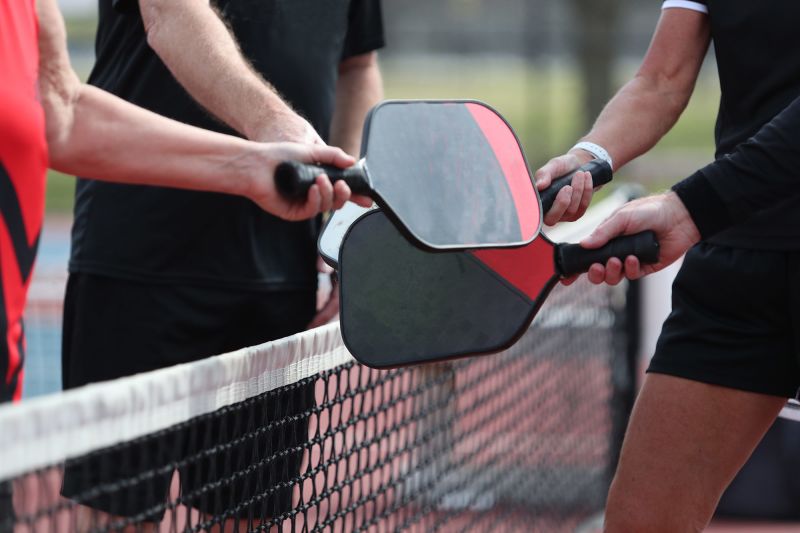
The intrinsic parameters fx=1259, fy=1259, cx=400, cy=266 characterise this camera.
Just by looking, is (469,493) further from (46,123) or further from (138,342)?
(46,123)

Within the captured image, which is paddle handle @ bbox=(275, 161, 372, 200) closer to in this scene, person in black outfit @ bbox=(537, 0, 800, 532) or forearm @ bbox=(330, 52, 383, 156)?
person in black outfit @ bbox=(537, 0, 800, 532)

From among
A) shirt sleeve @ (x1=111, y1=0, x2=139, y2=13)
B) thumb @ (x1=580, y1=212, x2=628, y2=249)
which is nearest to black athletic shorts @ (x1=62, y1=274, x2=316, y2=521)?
shirt sleeve @ (x1=111, y1=0, x2=139, y2=13)

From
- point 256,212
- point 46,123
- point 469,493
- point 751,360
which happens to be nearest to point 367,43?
point 256,212

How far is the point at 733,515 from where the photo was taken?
17.3 feet

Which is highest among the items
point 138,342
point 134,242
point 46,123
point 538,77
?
point 46,123

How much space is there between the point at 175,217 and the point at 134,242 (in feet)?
0.36

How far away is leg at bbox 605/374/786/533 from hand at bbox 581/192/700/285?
0.37 metres

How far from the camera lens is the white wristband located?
9.27 feet

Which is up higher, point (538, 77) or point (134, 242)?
point (134, 242)

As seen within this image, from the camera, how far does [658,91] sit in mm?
2984

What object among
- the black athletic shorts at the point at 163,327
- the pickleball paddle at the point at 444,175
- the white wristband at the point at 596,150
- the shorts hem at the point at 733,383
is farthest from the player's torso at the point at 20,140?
the shorts hem at the point at 733,383

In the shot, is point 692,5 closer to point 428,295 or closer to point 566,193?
point 566,193

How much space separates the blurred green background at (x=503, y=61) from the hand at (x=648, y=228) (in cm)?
1662

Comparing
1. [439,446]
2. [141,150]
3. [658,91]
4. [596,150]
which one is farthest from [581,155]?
[439,446]
